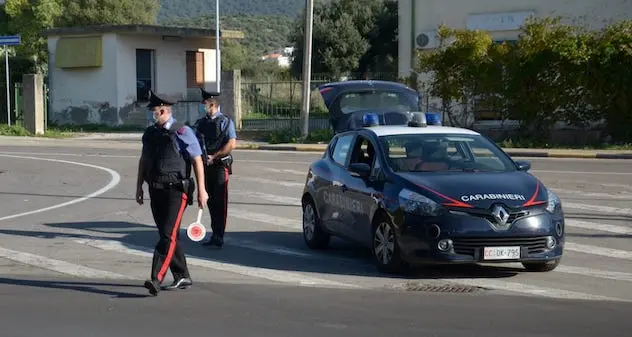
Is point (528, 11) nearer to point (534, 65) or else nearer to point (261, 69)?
point (534, 65)

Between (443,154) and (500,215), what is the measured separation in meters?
1.44

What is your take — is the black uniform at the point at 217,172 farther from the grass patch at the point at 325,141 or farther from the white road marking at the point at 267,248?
the grass patch at the point at 325,141

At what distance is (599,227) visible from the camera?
1335 centimetres

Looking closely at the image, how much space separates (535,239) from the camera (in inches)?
376

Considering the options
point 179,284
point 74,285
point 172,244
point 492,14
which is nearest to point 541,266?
point 179,284

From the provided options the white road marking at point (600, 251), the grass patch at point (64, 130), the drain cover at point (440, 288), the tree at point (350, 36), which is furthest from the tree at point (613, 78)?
the tree at point (350, 36)

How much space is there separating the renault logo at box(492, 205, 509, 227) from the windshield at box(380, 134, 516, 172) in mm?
1045

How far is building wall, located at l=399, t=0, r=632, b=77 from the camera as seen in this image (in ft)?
107

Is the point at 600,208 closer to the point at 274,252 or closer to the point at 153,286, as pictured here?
the point at 274,252

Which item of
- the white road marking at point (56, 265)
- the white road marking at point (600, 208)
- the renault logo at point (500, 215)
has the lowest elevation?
the white road marking at point (56, 265)

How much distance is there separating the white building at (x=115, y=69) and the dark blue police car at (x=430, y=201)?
1174 inches

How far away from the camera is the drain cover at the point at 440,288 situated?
364 inches

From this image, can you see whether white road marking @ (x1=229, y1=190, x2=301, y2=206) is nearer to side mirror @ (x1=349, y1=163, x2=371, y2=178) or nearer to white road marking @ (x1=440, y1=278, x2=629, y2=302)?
side mirror @ (x1=349, y1=163, x2=371, y2=178)

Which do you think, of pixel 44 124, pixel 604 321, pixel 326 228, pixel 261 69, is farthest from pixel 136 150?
pixel 261 69
